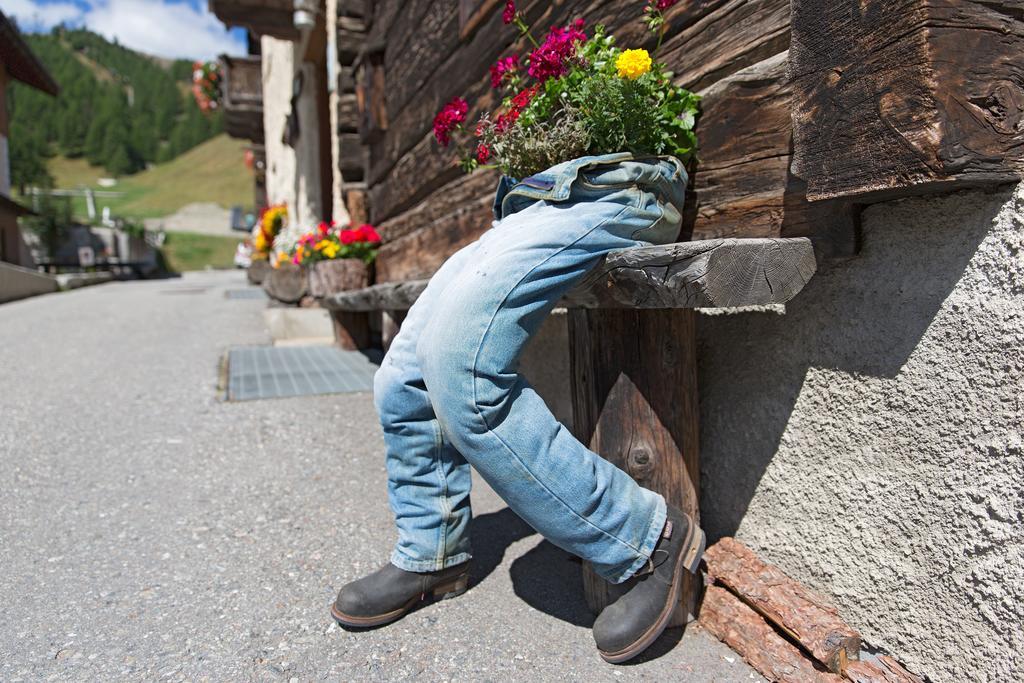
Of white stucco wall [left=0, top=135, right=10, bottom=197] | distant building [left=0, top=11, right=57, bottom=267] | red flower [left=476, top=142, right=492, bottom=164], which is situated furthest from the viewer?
white stucco wall [left=0, top=135, right=10, bottom=197]

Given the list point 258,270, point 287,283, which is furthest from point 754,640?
point 258,270

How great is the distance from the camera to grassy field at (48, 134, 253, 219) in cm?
5562

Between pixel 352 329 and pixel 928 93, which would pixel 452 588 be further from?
pixel 352 329

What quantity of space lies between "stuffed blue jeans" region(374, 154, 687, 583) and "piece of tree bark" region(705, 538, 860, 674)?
29 cm

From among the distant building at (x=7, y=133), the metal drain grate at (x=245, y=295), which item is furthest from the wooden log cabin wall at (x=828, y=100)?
the distant building at (x=7, y=133)

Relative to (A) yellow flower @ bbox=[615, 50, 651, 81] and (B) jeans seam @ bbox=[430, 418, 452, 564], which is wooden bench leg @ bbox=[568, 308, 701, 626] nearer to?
(B) jeans seam @ bbox=[430, 418, 452, 564]

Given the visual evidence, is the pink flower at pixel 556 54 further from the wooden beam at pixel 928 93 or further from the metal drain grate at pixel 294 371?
the metal drain grate at pixel 294 371

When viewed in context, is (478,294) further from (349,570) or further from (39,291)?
(39,291)

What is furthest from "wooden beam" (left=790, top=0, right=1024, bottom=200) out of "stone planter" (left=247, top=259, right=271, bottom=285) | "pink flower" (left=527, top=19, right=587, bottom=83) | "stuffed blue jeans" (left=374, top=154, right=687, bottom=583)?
"stone planter" (left=247, top=259, right=271, bottom=285)

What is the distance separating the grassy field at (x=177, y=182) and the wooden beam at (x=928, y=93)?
4794cm

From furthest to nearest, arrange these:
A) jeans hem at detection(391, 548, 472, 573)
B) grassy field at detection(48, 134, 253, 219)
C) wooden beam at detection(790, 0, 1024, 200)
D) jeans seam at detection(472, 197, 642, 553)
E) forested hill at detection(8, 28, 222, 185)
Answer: forested hill at detection(8, 28, 222, 185) → grassy field at detection(48, 134, 253, 219) → jeans hem at detection(391, 548, 472, 573) → jeans seam at detection(472, 197, 642, 553) → wooden beam at detection(790, 0, 1024, 200)

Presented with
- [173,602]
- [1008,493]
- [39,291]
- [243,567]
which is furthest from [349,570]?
[39,291]

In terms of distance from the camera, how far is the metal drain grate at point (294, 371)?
408 centimetres

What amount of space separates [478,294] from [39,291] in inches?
619
